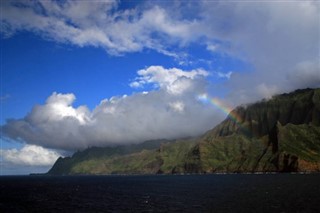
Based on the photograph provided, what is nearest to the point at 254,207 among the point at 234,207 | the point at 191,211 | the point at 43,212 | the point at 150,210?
the point at 234,207

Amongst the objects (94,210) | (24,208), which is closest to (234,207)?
(94,210)

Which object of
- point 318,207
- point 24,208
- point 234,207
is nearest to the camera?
point 318,207

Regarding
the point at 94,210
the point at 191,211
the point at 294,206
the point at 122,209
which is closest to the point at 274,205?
the point at 294,206

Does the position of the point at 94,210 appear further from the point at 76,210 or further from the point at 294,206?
the point at 294,206

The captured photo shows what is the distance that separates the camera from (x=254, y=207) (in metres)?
105

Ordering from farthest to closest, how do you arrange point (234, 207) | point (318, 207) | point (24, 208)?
point (24, 208) → point (234, 207) → point (318, 207)

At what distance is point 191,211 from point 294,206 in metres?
31.2

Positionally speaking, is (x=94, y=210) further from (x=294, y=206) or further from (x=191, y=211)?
(x=294, y=206)

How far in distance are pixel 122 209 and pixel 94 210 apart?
8.75 metres

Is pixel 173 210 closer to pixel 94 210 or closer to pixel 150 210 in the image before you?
pixel 150 210

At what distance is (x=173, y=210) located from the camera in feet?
349

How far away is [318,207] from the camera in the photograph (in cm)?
10006

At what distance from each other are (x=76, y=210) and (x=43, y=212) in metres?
10.0

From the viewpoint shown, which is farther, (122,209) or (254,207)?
(122,209)
